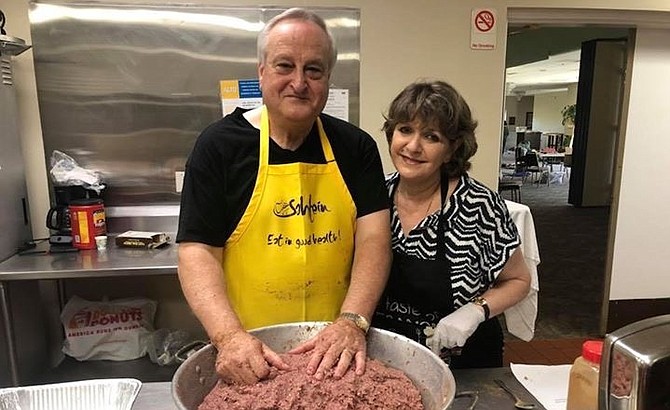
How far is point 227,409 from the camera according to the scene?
70 cm

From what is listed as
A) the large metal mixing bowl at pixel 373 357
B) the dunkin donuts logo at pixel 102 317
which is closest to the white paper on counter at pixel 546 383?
the large metal mixing bowl at pixel 373 357

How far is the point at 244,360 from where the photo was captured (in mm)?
744

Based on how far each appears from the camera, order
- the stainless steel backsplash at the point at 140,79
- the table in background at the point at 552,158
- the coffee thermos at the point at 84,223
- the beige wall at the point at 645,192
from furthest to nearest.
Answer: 1. the table in background at the point at 552,158
2. the beige wall at the point at 645,192
3. the stainless steel backsplash at the point at 140,79
4. the coffee thermos at the point at 84,223

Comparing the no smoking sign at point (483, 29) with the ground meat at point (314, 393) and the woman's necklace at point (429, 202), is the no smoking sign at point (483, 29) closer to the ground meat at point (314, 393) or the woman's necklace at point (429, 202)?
the woman's necklace at point (429, 202)

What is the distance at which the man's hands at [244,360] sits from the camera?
0.74 metres

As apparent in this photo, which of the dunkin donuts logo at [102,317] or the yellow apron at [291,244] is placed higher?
the yellow apron at [291,244]

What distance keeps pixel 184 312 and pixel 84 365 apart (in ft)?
1.73

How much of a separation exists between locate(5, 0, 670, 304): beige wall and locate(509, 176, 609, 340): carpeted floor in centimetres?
132

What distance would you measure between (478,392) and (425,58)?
1.88 m

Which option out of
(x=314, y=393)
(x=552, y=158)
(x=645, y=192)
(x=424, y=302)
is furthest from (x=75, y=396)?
(x=552, y=158)

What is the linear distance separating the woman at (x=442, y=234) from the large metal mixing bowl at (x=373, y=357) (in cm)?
23

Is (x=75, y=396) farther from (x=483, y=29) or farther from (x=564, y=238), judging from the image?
(x=564, y=238)

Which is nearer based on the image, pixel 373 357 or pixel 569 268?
pixel 373 357

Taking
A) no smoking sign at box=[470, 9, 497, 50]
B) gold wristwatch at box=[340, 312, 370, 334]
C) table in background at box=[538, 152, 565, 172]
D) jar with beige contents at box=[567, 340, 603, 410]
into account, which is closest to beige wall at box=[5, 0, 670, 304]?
no smoking sign at box=[470, 9, 497, 50]
